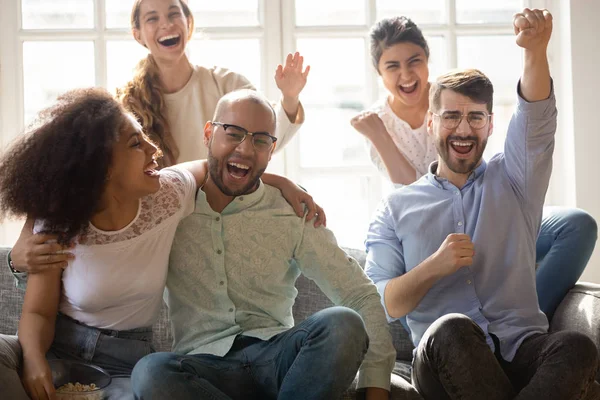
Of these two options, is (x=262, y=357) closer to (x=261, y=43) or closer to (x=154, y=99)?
(x=154, y=99)

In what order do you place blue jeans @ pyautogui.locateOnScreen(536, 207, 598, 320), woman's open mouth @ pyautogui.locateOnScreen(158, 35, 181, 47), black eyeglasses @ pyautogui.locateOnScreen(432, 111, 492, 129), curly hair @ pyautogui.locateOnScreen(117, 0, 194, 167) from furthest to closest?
woman's open mouth @ pyautogui.locateOnScreen(158, 35, 181, 47) → curly hair @ pyautogui.locateOnScreen(117, 0, 194, 167) → blue jeans @ pyautogui.locateOnScreen(536, 207, 598, 320) → black eyeglasses @ pyautogui.locateOnScreen(432, 111, 492, 129)

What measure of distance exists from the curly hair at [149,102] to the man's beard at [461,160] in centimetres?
100

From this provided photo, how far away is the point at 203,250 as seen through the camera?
7.28 ft

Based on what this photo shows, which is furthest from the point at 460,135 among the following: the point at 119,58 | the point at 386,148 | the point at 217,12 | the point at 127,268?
the point at 119,58

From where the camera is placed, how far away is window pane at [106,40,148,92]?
3.59 m

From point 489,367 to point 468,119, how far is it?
73cm

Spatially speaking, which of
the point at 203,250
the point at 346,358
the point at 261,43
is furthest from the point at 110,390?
the point at 261,43

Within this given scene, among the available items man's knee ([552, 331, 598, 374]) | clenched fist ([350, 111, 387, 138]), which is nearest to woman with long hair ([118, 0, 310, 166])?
clenched fist ([350, 111, 387, 138])

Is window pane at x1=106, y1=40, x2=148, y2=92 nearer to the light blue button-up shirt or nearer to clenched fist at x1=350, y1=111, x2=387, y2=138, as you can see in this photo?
clenched fist at x1=350, y1=111, x2=387, y2=138

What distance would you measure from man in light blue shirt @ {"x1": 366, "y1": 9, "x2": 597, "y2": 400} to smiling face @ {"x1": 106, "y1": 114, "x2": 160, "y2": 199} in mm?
719

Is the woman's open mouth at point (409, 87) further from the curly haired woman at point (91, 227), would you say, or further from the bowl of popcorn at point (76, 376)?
the bowl of popcorn at point (76, 376)

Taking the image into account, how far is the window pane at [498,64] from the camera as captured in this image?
3.69 m

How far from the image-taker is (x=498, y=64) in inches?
146

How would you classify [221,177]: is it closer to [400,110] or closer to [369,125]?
[369,125]
